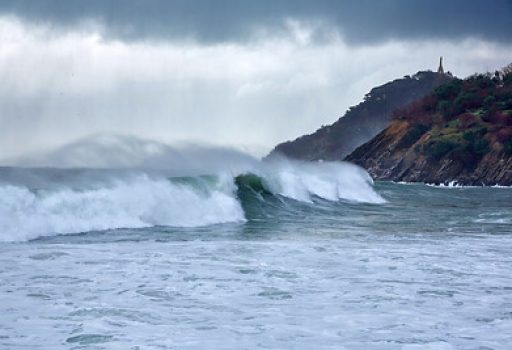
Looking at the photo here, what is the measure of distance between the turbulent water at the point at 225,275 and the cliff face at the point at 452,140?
198ft

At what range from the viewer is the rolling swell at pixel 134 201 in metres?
17.6

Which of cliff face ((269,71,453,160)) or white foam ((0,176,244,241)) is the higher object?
cliff face ((269,71,453,160))

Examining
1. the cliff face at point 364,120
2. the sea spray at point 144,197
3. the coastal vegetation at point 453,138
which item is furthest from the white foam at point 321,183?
the cliff face at point 364,120

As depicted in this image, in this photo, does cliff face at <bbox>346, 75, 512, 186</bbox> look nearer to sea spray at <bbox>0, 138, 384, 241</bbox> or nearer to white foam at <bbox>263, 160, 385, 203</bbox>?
white foam at <bbox>263, 160, 385, 203</bbox>

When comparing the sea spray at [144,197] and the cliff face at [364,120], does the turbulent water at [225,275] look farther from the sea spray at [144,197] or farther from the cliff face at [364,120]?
the cliff face at [364,120]

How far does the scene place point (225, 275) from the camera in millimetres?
11320

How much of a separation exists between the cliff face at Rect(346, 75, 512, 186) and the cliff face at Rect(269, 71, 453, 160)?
6162cm

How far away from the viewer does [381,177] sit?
3688 inches

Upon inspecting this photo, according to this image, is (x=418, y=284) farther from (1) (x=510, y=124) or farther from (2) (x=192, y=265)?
(1) (x=510, y=124)

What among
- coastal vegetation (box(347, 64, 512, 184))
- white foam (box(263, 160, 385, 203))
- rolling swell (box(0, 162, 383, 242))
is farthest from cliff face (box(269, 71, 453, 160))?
rolling swell (box(0, 162, 383, 242))

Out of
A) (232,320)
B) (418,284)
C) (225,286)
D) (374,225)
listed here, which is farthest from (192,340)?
(374,225)

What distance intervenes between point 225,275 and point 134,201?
10297mm

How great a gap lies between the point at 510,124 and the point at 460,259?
77.9m

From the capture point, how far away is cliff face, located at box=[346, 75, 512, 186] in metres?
81.9
